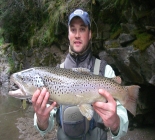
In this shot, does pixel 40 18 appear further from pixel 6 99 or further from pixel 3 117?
pixel 3 117

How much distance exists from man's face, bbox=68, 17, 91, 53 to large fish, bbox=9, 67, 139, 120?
465 millimetres

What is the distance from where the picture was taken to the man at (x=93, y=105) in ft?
8.45

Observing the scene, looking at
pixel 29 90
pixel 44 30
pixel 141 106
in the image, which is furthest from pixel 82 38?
pixel 44 30

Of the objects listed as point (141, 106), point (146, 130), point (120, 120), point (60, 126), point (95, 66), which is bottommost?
point (146, 130)

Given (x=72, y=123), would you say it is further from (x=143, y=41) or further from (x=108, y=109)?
(x=143, y=41)

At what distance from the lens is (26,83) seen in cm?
268

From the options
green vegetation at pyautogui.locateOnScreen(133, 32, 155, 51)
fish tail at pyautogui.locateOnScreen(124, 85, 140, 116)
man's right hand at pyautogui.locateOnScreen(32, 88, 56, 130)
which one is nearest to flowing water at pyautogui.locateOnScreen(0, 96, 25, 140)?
green vegetation at pyautogui.locateOnScreen(133, 32, 155, 51)

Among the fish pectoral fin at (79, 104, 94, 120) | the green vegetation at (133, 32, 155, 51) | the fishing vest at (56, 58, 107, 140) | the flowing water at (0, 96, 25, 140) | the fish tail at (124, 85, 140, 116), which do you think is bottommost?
the flowing water at (0, 96, 25, 140)

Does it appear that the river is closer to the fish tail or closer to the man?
the man

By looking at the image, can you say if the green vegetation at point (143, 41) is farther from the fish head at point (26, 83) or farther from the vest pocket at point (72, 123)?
the fish head at point (26, 83)

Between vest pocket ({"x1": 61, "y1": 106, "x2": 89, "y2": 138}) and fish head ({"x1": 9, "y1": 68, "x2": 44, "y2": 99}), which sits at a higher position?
fish head ({"x1": 9, "y1": 68, "x2": 44, "y2": 99})

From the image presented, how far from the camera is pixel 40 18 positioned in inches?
515

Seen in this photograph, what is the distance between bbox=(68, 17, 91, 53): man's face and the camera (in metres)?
3.15

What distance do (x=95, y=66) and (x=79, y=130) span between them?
875mm
